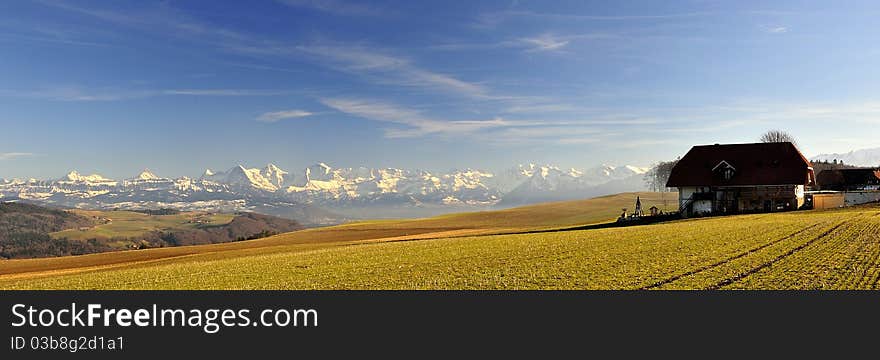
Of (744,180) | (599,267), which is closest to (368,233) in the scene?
(744,180)

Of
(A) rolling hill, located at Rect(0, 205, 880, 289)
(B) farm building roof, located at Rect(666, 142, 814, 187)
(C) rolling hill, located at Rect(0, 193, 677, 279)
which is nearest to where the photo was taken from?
(A) rolling hill, located at Rect(0, 205, 880, 289)

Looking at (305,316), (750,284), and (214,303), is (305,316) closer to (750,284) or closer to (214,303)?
(214,303)

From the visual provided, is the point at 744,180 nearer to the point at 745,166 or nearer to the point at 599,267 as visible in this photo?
the point at 745,166

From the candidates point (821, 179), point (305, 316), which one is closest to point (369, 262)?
point (305, 316)

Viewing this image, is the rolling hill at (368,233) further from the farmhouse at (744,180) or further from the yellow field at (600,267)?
the yellow field at (600,267)

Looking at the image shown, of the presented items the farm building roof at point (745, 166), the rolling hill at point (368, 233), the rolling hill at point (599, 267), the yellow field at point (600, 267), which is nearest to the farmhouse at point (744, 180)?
the farm building roof at point (745, 166)

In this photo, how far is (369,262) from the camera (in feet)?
120

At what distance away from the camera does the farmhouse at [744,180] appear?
77438mm

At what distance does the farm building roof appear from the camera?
A: 78188 millimetres

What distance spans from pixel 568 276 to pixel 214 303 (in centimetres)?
1444

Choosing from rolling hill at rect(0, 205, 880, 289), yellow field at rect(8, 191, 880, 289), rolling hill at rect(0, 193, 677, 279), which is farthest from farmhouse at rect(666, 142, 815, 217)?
rolling hill at rect(0, 205, 880, 289)

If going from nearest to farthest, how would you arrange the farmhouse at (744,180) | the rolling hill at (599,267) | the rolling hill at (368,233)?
the rolling hill at (599,267) → the rolling hill at (368,233) → the farmhouse at (744,180)

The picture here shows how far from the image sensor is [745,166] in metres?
81.0

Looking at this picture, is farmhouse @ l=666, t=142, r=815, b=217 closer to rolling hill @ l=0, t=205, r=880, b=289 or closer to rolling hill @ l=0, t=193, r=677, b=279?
rolling hill @ l=0, t=193, r=677, b=279
